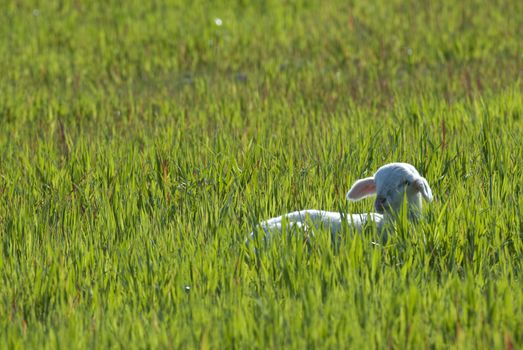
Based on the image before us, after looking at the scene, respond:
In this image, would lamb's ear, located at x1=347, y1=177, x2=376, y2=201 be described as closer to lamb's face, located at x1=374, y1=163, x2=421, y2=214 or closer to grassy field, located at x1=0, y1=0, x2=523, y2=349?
lamb's face, located at x1=374, y1=163, x2=421, y2=214

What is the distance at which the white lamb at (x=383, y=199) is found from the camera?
13.8ft

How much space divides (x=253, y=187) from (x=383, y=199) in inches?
37.8

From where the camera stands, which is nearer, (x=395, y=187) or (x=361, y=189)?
(x=395, y=187)

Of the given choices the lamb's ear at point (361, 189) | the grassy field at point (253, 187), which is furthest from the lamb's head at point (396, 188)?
the grassy field at point (253, 187)

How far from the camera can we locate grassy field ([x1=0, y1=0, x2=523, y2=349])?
3311mm

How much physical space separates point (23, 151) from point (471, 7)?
744 centimetres

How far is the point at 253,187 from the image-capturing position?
5.08m

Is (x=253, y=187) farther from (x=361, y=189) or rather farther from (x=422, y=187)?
(x=422, y=187)

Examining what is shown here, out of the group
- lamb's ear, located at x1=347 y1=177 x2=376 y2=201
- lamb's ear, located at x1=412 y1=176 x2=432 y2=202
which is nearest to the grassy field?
lamb's ear, located at x1=412 y1=176 x2=432 y2=202

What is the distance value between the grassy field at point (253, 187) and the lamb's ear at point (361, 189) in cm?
26

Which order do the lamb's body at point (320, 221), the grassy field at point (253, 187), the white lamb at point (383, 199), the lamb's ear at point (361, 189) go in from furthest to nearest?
the lamb's ear at point (361, 189), the white lamb at point (383, 199), the lamb's body at point (320, 221), the grassy field at point (253, 187)

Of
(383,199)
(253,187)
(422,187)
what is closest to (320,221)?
(383,199)

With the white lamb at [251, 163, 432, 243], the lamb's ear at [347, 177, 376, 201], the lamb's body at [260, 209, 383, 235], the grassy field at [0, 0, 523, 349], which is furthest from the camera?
the lamb's ear at [347, 177, 376, 201]

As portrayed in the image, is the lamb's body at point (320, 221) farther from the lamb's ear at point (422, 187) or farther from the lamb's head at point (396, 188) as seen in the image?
the lamb's ear at point (422, 187)
